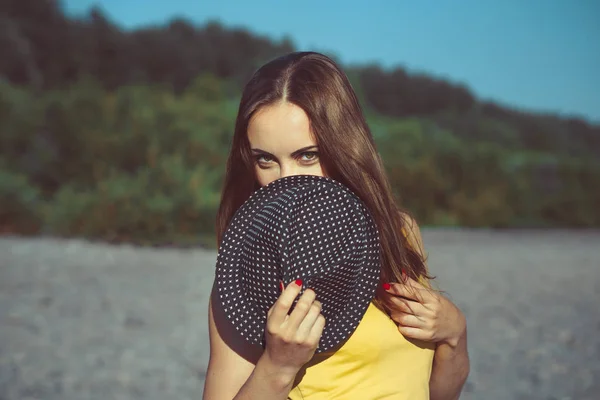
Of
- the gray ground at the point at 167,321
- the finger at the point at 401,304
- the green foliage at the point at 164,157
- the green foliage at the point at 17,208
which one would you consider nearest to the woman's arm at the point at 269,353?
the finger at the point at 401,304

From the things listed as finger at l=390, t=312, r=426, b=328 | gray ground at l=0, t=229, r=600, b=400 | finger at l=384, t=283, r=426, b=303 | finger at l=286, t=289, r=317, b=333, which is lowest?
gray ground at l=0, t=229, r=600, b=400

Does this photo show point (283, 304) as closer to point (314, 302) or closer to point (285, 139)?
point (314, 302)

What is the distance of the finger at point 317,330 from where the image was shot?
1.25 m

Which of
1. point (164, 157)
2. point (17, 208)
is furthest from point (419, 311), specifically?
point (17, 208)

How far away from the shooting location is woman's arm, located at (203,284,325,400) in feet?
4.07

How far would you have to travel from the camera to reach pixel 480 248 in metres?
12.6

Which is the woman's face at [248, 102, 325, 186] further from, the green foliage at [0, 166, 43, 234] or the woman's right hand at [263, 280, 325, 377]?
the green foliage at [0, 166, 43, 234]

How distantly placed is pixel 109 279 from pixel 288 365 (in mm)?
7518

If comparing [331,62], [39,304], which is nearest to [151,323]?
[39,304]

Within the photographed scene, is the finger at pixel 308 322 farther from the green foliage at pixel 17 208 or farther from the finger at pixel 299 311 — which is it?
the green foliage at pixel 17 208

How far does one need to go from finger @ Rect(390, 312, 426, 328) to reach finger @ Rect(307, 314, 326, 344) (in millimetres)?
296

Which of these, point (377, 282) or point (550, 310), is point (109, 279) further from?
point (377, 282)

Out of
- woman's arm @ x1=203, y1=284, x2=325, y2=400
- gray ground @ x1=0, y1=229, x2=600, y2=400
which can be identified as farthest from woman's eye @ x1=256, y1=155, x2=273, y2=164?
gray ground @ x1=0, y1=229, x2=600, y2=400

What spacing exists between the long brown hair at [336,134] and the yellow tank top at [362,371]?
0.13 metres
